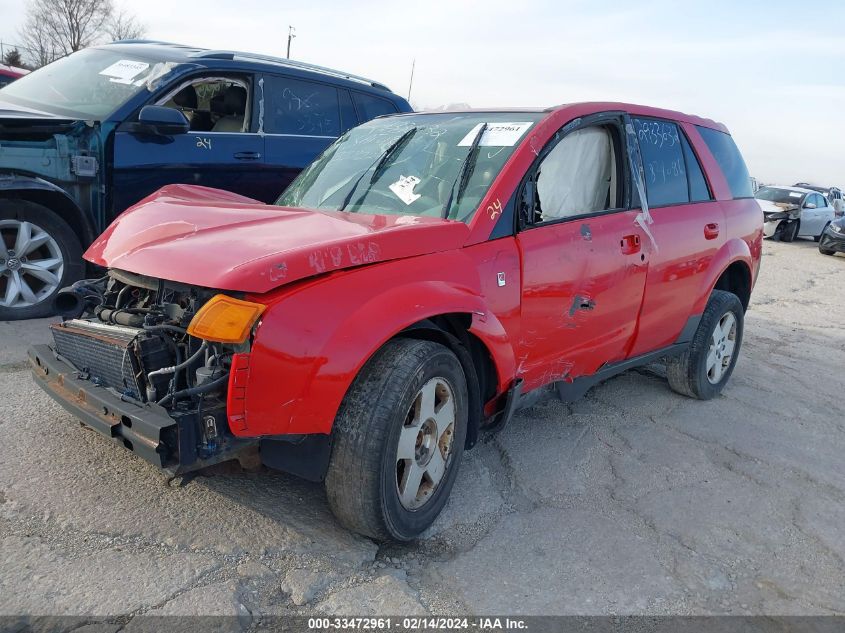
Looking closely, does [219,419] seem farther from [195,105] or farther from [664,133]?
[195,105]

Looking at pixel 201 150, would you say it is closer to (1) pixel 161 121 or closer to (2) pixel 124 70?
(1) pixel 161 121

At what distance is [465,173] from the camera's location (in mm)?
3346

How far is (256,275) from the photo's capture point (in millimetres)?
2432

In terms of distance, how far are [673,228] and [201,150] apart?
11.3 feet

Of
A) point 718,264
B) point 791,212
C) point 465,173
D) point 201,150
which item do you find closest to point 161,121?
point 201,150

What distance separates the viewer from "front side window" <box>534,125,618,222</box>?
3.53 m

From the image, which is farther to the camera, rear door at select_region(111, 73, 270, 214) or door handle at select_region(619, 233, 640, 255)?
rear door at select_region(111, 73, 270, 214)

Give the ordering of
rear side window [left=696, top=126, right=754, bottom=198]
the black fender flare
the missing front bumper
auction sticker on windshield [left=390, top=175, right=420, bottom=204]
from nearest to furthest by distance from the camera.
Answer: the missing front bumper < auction sticker on windshield [left=390, top=175, right=420, bottom=204] < the black fender flare < rear side window [left=696, top=126, right=754, bottom=198]

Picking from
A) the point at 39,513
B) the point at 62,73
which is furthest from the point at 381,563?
the point at 62,73

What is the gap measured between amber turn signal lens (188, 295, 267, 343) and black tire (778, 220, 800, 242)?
20.3 meters

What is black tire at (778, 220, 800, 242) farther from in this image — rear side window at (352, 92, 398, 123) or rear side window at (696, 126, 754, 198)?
rear side window at (352, 92, 398, 123)

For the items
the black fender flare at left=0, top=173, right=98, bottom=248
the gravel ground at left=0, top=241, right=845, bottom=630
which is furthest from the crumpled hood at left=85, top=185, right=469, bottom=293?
the black fender flare at left=0, top=173, right=98, bottom=248

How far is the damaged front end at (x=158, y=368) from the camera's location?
2.38 metres

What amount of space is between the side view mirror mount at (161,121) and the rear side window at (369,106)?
1904mm
